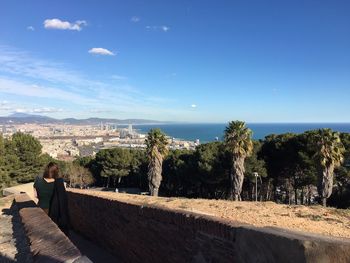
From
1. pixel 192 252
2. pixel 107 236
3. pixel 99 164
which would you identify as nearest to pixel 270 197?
pixel 99 164

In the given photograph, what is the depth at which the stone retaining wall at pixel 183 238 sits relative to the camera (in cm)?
336

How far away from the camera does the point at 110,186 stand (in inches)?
2559

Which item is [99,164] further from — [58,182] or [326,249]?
[326,249]

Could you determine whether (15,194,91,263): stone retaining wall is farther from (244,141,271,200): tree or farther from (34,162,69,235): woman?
(244,141,271,200): tree

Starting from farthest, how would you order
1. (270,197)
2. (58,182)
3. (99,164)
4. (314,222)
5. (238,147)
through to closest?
(99,164), (270,197), (238,147), (314,222), (58,182)

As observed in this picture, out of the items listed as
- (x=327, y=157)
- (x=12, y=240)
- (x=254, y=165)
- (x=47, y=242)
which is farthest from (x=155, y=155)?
(x=47, y=242)

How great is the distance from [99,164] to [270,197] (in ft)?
82.9

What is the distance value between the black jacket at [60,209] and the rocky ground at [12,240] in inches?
24.9

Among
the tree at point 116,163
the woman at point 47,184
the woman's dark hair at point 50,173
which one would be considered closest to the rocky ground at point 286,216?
the woman at point 47,184

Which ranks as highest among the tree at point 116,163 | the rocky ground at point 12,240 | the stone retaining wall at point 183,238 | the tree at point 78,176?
the stone retaining wall at point 183,238

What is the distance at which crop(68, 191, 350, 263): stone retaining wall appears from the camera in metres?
3.36

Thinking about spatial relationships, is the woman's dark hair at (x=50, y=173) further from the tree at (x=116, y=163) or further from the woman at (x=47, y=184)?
the tree at (x=116, y=163)

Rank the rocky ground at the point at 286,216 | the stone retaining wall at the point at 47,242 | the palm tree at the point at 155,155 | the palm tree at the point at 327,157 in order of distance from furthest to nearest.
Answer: the palm tree at the point at 155,155 < the palm tree at the point at 327,157 < the rocky ground at the point at 286,216 < the stone retaining wall at the point at 47,242

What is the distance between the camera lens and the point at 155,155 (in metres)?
44.1
